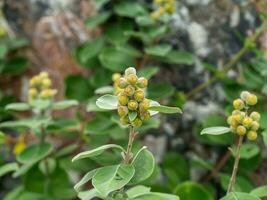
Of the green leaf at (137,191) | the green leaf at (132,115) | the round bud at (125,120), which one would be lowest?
the green leaf at (137,191)

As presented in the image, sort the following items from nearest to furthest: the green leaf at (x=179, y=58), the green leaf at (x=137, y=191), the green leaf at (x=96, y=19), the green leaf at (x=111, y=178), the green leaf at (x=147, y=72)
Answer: the green leaf at (x=111, y=178) < the green leaf at (x=137, y=191) < the green leaf at (x=147, y=72) < the green leaf at (x=179, y=58) < the green leaf at (x=96, y=19)

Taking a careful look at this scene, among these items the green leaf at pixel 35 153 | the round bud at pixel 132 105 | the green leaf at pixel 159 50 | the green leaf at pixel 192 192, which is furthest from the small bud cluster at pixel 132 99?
the green leaf at pixel 159 50

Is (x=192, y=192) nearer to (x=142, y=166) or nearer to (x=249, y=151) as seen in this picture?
(x=249, y=151)

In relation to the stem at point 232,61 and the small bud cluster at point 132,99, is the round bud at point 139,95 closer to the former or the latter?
the small bud cluster at point 132,99

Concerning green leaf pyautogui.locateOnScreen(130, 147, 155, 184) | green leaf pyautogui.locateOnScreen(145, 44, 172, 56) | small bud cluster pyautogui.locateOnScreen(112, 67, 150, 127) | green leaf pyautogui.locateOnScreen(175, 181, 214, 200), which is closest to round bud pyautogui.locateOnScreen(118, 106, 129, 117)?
small bud cluster pyautogui.locateOnScreen(112, 67, 150, 127)

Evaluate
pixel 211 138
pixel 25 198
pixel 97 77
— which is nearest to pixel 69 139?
pixel 97 77

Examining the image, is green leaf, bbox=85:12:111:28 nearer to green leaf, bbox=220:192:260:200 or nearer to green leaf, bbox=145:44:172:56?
green leaf, bbox=145:44:172:56

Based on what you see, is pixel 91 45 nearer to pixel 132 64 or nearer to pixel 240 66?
pixel 132 64
